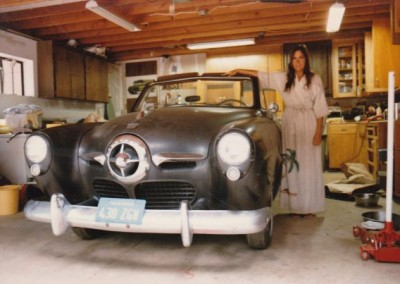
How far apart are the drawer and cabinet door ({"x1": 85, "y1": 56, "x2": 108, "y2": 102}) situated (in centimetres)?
495

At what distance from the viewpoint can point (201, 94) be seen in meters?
2.70

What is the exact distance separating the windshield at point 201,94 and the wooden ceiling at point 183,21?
1.99m

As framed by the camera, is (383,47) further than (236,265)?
Yes

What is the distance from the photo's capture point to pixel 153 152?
1830 mm

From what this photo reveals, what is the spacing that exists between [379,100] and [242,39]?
123 inches

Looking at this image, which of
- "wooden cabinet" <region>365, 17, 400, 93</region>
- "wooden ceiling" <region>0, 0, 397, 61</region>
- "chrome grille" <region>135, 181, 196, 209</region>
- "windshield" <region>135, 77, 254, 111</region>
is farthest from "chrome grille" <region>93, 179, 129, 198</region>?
"wooden cabinet" <region>365, 17, 400, 93</region>

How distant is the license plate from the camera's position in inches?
68.8

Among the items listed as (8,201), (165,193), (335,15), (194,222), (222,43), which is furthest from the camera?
(222,43)

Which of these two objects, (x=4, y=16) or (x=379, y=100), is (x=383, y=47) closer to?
(x=379, y=100)

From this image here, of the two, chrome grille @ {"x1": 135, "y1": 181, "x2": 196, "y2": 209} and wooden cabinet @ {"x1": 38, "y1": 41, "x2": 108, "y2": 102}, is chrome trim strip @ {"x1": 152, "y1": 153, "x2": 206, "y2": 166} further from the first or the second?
wooden cabinet @ {"x1": 38, "y1": 41, "x2": 108, "y2": 102}

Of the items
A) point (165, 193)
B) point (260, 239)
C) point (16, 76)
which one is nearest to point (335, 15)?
point (260, 239)

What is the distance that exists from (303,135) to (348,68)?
512 cm

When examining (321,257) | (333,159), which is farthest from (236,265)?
(333,159)

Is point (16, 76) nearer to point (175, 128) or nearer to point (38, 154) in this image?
point (38, 154)
